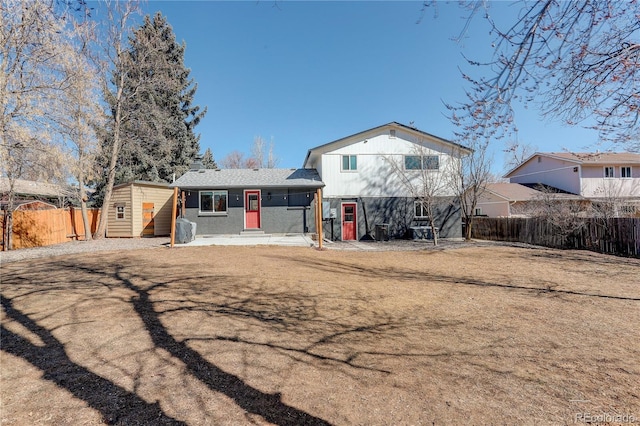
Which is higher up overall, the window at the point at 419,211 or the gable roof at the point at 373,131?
the gable roof at the point at 373,131

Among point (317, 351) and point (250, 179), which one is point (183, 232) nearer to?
point (250, 179)

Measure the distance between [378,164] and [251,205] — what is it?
7754mm

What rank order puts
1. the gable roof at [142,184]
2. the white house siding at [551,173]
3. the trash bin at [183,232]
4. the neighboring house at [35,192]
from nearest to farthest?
the neighboring house at [35,192]
the trash bin at [183,232]
the gable roof at [142,184]
the white house siding at [551,173]

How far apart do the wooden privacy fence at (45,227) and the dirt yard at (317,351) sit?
1021 centimetres

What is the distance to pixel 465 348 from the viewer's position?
10.8ft

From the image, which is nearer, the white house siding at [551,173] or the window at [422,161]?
the window at [422,161]

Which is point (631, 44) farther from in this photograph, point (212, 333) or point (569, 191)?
point (569, 191)

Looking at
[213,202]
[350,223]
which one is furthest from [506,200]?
[213,202]

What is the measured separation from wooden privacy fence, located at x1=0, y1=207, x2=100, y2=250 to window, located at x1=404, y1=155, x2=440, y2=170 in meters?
19.1

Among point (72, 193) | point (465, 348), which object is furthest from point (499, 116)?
point (72, 193)

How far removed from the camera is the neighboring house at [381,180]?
1697 cm

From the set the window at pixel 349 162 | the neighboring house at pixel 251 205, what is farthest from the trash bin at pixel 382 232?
the neighboring house at pixel 251 205

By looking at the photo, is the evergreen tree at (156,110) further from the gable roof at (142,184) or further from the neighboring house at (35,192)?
the neighboring house at (35,192)

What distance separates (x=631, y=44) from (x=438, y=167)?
568 inches
